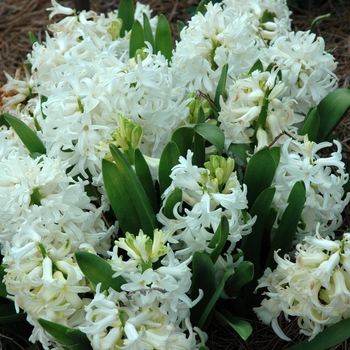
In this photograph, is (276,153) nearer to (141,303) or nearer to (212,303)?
(212,303)

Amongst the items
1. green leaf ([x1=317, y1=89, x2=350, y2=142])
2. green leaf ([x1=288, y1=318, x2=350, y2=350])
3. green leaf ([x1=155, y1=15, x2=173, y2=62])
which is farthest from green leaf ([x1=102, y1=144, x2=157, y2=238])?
green leaf ([x1=155, y1=15, x2=173, y2=62])

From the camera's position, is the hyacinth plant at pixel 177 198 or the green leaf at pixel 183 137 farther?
the green leaf at pixel 183 137

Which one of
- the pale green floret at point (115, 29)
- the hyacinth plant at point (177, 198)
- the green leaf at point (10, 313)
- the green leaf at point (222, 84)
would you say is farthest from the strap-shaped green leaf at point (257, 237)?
the pale green floret at point (115, 29)

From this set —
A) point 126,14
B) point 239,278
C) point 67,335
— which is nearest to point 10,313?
point 67,335

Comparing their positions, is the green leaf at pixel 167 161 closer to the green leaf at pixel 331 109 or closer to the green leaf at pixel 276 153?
the green leaf at pixel 276 153

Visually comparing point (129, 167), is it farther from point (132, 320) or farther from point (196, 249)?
point (132, 320)

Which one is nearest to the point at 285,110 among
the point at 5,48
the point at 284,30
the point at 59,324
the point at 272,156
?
Result: the point at 272,156

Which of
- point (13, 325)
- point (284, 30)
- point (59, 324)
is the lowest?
point (13, 325)
